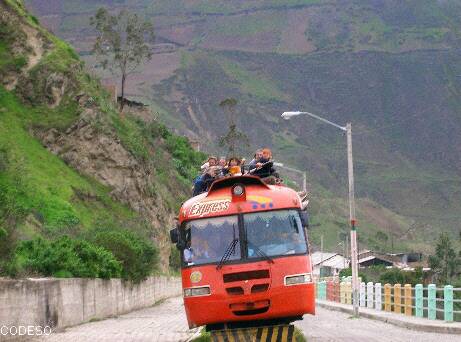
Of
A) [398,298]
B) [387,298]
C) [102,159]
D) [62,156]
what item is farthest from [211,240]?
Result: [102,159]

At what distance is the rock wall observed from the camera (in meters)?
21.2

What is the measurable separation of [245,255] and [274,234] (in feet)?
2.42

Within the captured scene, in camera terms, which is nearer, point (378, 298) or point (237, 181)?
point (237, 181)

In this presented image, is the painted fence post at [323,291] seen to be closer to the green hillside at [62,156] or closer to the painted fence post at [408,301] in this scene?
the green hillside at [62,156]

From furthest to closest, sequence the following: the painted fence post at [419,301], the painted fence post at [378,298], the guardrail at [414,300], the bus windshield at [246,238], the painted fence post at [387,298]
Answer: the painted fence post at [378,298]
the painted fence post at [387,298]
the painted fence post at [419,301]
the guardrail at [414,300]
the bus windshield at [246,238]

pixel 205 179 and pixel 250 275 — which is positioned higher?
pixel 205 179

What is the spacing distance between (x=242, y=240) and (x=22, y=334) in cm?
655

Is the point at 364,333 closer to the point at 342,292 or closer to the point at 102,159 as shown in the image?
the point at 342,292

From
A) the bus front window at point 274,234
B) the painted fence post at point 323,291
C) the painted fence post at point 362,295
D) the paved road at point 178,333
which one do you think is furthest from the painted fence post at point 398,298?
the painted fence post at point 323,291

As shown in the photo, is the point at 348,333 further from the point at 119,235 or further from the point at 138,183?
the point at 138,183

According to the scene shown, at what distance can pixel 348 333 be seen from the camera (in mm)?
25984

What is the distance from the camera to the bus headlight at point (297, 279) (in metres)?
17.8

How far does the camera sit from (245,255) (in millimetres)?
18016

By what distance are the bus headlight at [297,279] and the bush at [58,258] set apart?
10769 millimetres
